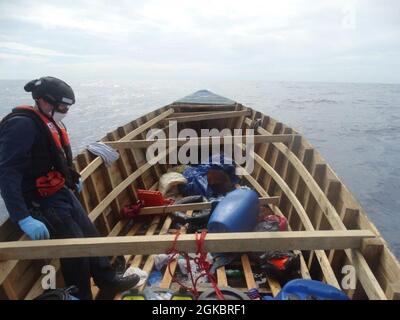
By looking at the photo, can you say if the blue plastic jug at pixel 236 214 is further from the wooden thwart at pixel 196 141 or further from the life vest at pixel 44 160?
the life vest at pixel 44 160

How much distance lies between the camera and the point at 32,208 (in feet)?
10.6

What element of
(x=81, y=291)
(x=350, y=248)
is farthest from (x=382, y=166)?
(x=81, y=291)

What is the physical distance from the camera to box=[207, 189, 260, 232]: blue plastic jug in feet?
14.6

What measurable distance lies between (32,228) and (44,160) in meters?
0.71

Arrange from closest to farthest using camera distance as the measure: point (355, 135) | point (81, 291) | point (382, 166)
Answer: point (81, 291) < point (382, 166) < point (355, 135)

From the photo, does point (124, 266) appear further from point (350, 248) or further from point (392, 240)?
point (392, 240)

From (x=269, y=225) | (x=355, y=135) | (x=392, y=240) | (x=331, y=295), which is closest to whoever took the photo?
(x=331, y=295)

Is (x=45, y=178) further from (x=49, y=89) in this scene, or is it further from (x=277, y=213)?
(x=277, y=213)

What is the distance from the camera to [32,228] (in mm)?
2971

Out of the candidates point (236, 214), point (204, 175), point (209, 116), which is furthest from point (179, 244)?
point (209, 116)

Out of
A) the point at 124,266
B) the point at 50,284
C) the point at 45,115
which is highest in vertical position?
the point at 45,115

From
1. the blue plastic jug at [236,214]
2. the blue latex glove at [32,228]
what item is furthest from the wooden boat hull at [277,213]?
the blue plastic jug at [236,214]
